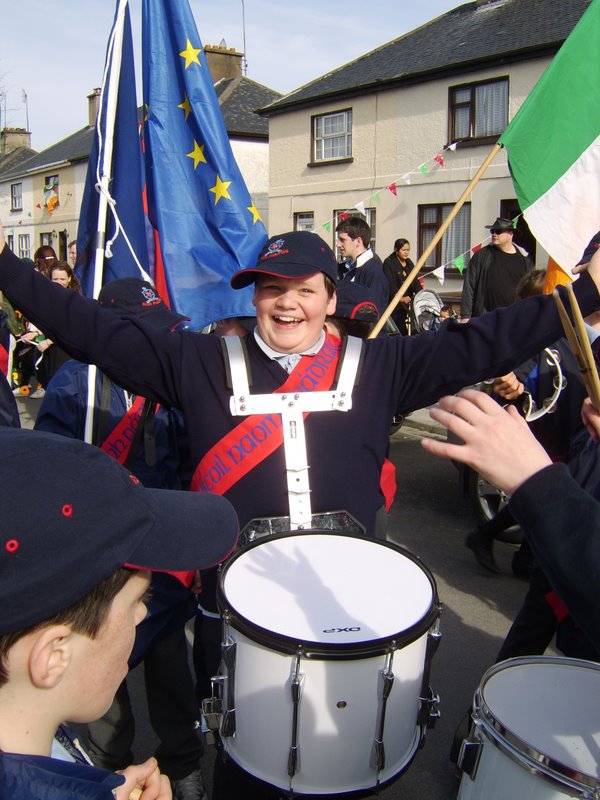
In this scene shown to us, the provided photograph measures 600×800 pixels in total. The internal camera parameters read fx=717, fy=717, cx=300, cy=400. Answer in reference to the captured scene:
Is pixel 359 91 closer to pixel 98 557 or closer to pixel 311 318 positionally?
pixel 311 318

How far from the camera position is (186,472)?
2.85m

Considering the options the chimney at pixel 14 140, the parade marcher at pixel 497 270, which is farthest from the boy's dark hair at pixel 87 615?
the chimney at pixel 14 140

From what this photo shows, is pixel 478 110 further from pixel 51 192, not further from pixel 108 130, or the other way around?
pixel 51 192

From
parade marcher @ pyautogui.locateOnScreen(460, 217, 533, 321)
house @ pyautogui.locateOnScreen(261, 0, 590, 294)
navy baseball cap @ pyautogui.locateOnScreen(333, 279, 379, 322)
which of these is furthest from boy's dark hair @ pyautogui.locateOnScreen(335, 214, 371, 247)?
house @ pyautogui.locateOnScreen(261, 0, 590, 294)

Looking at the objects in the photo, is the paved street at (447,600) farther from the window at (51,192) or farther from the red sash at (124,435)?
the window at (51,192)

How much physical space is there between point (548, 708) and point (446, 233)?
17.6 metres

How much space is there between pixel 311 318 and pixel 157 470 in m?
0.91

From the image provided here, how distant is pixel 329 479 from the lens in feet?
7.14

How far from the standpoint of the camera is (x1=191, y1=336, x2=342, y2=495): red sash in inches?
85.7

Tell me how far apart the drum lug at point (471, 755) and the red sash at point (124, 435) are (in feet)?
5.49

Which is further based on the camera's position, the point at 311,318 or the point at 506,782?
the point at 311,318

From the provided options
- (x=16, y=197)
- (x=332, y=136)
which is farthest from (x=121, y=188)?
(x=16, y=197)

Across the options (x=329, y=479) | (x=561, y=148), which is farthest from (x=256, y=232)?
(x=329, y=479)

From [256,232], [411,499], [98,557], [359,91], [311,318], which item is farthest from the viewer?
[359,91]
